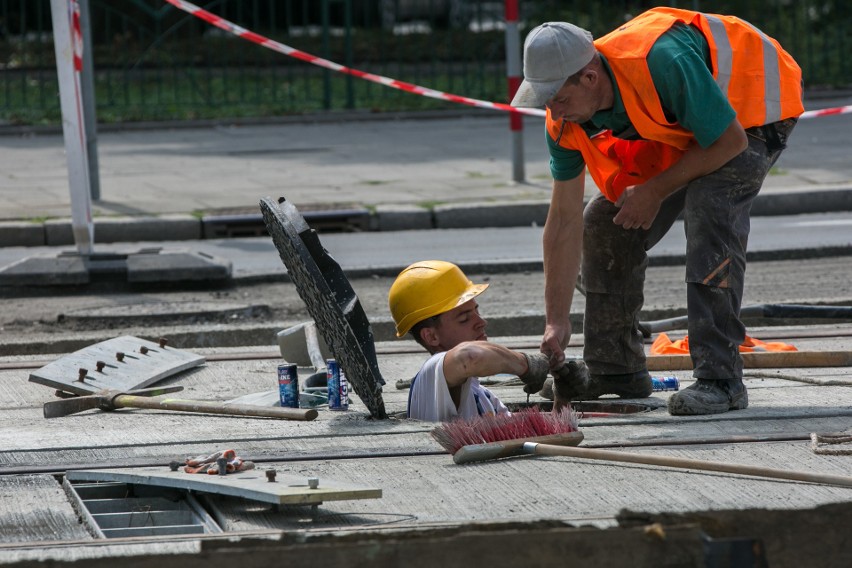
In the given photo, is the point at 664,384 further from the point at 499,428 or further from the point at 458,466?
the point at 458,466

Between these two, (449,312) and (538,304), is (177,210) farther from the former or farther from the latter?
(449,312)

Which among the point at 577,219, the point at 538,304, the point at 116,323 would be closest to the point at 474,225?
the point at 538,304

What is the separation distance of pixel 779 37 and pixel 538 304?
13802 mm

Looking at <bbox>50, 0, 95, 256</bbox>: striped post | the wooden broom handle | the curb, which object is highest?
<bbox>50, 0, 95, 256</bbox>: striped post

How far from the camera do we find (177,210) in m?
11.1

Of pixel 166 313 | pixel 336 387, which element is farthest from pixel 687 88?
pixel 166 313

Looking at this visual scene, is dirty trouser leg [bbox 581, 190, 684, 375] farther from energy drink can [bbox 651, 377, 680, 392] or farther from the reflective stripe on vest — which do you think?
the reflective stripe on vest

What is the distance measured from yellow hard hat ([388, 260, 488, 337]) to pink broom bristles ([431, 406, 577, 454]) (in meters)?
0.67

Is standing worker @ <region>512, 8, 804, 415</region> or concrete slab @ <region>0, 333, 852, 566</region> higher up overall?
standing worker @ <region>512, 8, 804, 415</region>

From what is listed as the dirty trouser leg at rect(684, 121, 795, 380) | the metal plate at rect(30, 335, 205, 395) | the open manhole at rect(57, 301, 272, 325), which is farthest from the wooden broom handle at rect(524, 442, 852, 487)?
the open manhole at rect(57, 301, 272, 325)

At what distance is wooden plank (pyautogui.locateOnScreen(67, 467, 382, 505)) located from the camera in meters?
3.37

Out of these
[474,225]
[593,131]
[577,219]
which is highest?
[593,131]

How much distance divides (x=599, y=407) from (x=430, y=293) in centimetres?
75

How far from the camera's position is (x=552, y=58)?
171 inches
